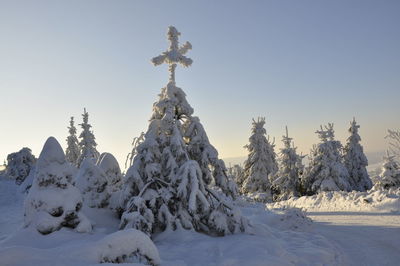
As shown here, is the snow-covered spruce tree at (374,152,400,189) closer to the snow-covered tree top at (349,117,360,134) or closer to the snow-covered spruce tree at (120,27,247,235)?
the snow-covered tree top at (349,117,360,134)

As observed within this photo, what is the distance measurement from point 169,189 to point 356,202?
13911 mm

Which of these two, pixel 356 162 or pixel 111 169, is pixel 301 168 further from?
pixel 111 169

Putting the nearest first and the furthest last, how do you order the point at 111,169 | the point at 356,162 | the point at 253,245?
the point at 253,245 < the point at 111,169 < the point at 356,162

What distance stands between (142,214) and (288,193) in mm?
28013

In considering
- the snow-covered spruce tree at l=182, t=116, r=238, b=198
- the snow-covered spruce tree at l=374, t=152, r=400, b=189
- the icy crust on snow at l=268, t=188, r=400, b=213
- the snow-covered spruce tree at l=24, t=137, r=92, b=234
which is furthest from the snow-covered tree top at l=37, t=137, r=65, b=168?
the snow-covered spruce tree at l=374, t=152, r=400, b=189

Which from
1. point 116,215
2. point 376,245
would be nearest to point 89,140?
point 116,215

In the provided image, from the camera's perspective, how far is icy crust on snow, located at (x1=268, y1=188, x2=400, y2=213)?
18469mm

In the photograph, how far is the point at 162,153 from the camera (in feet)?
45.8

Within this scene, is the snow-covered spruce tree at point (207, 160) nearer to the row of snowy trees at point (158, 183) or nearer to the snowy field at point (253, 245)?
the row of snowy trees at point (158, 183)

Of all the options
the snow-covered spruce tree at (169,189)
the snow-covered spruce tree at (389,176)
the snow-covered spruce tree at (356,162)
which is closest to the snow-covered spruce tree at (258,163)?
the snow-covered spruce tree at (356,162)

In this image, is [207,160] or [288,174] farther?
[288,174]

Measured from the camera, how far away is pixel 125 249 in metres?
7.53

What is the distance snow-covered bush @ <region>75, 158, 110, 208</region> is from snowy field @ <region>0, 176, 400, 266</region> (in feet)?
1.66

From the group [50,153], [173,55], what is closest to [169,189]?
[50,153]
